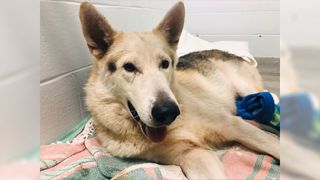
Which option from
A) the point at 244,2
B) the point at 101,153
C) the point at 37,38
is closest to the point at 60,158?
the point at 101,153

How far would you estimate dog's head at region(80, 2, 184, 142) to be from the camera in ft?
2.64

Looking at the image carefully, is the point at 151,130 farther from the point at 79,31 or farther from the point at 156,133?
the point at 79,31

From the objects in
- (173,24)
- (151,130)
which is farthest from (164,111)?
(173,24)

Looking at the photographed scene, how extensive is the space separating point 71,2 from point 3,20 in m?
0.36

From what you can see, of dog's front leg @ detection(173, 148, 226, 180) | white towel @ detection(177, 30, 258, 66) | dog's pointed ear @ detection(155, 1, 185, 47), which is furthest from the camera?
white towel @ detection(177, 30, 258, 66)

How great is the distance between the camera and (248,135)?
921 millimetres

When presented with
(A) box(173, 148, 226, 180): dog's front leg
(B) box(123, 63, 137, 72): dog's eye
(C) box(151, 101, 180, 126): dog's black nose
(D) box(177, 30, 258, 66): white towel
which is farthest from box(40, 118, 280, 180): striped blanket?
(D) box(177, 30, 258, 66): white towel

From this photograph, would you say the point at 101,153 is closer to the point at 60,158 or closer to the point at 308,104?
the point at 60,158

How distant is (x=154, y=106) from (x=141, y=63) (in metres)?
0.14

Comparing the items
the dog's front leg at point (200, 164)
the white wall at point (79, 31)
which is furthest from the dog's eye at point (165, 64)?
the dog's front leg at point (200, 164)

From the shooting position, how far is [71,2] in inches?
37.2

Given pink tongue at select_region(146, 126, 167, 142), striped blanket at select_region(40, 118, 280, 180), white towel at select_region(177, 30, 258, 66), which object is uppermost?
white towel at select_region(177, 30, 258, 66)

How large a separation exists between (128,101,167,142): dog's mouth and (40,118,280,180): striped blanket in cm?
8

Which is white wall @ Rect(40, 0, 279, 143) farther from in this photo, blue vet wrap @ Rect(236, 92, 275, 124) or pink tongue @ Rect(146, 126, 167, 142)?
pink tongue @ Rect(146, 126, 167, 142)
